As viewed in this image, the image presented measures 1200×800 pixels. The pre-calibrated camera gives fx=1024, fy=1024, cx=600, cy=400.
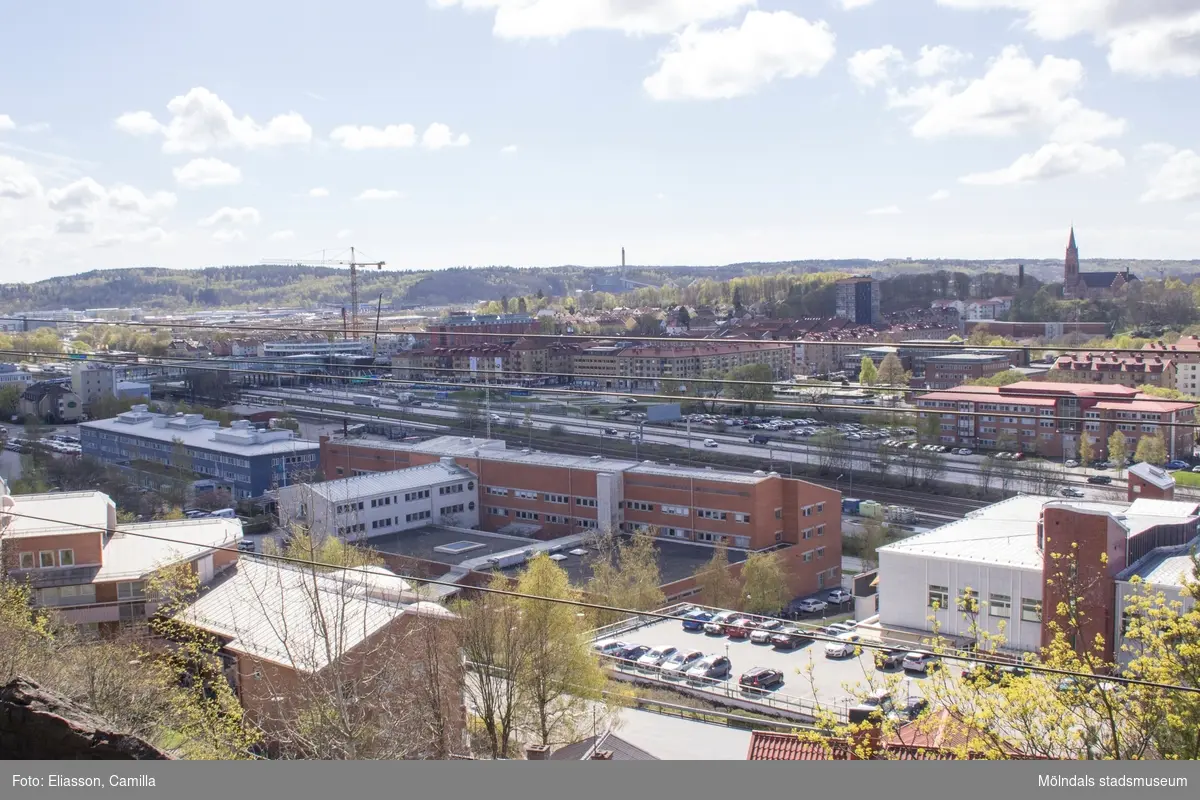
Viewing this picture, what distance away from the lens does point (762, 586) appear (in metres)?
7.29

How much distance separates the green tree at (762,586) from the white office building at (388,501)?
125 inches

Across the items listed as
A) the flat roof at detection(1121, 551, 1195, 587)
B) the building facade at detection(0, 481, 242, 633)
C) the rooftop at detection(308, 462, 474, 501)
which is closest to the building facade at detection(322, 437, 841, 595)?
the rooftop at detection(308, 462, 474, 501)

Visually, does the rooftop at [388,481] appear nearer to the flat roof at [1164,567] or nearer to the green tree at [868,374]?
the flat roof at [1164,567]

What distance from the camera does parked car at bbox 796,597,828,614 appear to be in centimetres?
788

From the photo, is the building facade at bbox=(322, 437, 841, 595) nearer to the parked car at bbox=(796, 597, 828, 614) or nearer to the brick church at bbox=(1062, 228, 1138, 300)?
the parked car at bbox=(796, 597, 828, 614)

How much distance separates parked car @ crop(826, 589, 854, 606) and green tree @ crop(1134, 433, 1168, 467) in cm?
567

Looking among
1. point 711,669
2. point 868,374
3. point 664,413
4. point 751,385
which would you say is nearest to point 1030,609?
point 711,669

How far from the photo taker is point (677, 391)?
707 inches

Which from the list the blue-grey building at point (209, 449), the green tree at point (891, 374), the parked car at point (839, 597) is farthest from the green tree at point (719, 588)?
the green tree at point (891, 374)

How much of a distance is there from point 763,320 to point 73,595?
78.9 feet

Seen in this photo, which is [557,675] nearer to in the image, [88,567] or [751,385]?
[88,567]

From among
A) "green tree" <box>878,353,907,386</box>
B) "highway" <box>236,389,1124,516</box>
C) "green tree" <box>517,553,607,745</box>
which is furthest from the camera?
"green tree" <box>878,353,907,386</box>

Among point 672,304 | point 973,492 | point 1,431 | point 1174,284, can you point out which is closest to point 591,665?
point 973,492

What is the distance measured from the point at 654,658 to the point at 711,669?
Answer: 32 cm
